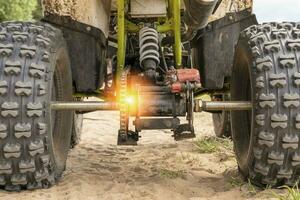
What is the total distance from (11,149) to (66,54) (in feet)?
3.29

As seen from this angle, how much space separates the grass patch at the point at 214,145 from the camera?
233 inches

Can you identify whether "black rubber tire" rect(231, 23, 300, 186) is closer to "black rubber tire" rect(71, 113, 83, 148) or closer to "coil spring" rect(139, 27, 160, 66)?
"coil spring" rect(139, 27, 160, 66)

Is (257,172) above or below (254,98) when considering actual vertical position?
below

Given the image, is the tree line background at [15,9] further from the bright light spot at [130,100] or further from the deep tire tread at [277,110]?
the deep tire tread at [277,110]

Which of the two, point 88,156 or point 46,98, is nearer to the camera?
point 46,98

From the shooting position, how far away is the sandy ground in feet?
12.1

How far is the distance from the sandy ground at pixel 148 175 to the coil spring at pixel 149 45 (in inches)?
36.5

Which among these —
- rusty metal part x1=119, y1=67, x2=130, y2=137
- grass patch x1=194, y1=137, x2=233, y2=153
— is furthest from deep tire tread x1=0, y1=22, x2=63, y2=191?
grass patch x1=194, y1=137, x2=233, y2=153

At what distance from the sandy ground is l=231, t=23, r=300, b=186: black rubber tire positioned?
175 millimetres

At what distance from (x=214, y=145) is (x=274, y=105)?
2.73m

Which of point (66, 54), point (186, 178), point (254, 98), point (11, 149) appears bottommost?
point (186, 178)

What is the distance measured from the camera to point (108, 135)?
7.91 metres

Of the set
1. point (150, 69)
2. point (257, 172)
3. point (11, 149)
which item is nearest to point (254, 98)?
point (257, 172)

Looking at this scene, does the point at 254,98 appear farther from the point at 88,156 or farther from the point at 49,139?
the point at 88,156
